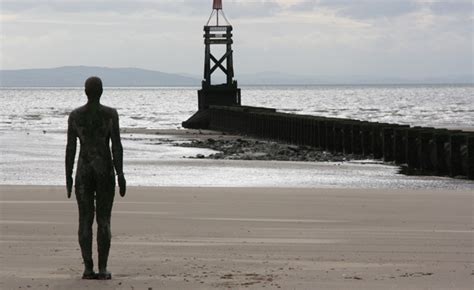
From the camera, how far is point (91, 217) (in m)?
8.32

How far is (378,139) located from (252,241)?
54.2 feet

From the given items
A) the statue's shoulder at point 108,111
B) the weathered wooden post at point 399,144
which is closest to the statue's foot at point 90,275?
the statue's shoulder at point 108,111

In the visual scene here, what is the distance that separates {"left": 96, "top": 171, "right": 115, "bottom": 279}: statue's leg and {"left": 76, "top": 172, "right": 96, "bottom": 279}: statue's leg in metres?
0.06

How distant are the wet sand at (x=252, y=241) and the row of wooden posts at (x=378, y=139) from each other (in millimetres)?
5275

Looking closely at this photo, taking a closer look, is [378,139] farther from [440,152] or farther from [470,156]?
[470,156]

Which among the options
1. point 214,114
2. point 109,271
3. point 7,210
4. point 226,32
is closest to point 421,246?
point 109,271

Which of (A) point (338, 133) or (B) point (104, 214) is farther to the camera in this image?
(A) point (338, 133)

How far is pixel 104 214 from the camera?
8.30 metres

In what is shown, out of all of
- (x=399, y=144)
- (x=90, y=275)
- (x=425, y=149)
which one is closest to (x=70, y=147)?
(x=90, y=275)

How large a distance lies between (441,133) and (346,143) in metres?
7.49

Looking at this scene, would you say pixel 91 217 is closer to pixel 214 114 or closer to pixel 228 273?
pixel 228 273

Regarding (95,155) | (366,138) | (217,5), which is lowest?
(366,138)

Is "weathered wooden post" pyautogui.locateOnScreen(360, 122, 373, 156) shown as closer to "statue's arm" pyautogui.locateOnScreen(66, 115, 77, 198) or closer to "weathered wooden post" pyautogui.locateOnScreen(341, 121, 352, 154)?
"weathered wooden post" pyautogui.locateOnScreen(341, 121, 352, 154)

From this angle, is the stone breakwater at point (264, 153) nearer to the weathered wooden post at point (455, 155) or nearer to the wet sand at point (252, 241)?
the weathered wooden post at point (455, 155)
